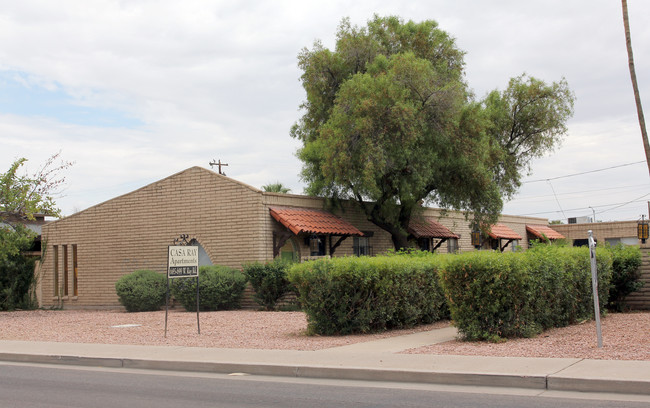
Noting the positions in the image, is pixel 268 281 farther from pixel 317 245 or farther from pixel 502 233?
pixel 502 233

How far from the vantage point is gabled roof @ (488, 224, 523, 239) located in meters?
37.3

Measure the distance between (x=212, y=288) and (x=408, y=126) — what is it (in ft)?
29.0

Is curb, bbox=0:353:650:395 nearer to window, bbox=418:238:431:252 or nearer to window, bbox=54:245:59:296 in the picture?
window, bbox=54:245:59:296

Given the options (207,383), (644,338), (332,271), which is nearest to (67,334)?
(332,271)

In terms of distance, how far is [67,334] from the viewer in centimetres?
1761

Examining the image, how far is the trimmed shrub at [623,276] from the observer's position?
58.5 ft

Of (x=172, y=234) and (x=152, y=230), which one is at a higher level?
(x=152, y=230)

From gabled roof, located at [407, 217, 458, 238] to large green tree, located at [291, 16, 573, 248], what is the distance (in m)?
1.12

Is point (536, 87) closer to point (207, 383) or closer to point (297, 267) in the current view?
point (297, 267)

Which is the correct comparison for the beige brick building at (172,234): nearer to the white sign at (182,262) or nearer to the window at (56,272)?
the window at (56,272)

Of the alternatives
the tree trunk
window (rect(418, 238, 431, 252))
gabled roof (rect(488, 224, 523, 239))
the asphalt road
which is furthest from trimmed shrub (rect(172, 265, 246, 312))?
gabled roof (rect(488, 224, 523, 239))

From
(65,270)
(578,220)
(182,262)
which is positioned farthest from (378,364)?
(578,220)

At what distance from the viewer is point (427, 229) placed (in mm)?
31906

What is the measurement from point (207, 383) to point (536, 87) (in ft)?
81.8
